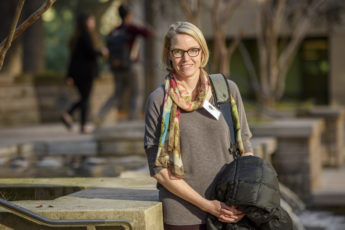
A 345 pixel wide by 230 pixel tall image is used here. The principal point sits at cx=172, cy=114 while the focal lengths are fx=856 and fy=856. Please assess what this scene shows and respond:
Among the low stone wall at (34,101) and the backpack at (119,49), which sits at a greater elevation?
the backpack at (119,49)

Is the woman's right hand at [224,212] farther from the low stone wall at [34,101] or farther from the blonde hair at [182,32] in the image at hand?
the low stone wall at [34,101]

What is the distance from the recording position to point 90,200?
4.73 m

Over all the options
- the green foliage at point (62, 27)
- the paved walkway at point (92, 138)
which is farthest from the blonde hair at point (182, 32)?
the green foliage at point (62, 27)

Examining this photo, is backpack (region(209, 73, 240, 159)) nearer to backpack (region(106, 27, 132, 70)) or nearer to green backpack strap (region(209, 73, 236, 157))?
green backpack strap (region(209, 73, 236, 157))

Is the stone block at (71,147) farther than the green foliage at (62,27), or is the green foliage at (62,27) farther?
the green foliage at (62,27)

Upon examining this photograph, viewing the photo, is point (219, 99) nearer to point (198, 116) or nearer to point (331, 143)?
point (198, 116)

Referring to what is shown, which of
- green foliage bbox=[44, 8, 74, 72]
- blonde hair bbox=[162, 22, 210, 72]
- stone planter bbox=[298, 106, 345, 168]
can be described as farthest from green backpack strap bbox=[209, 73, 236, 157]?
green foliage bbox=[44, 8, 74, 72]

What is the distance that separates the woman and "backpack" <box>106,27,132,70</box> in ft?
32.7

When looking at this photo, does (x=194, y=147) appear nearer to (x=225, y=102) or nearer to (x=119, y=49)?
(x=225, y=102)

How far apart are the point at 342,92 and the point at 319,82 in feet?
4.23

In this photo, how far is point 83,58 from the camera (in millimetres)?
14430

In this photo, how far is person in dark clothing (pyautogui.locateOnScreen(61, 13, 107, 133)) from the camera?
46.7ft

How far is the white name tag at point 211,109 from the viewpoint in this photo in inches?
170

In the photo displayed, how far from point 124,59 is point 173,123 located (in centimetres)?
1015
